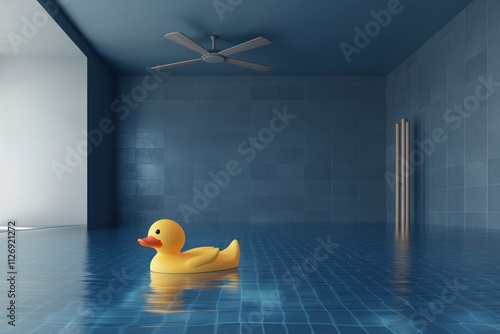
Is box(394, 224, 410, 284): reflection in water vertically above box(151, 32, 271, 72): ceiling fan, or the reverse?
box(151, 32, 271, 72): ceiling fan

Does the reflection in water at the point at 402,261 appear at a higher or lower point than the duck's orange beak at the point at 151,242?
lower

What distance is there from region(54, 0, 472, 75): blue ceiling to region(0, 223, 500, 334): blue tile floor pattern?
4.01 metres

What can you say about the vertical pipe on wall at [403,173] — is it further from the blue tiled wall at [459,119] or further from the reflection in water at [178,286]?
the reflection in water at [178,286]

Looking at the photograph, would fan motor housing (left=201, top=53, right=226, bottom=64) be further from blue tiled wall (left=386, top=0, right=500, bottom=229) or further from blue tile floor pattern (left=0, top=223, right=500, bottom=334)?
blue tile floor pattern (left=0, top=223, right=500, bottom=334)

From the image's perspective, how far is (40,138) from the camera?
301 inches

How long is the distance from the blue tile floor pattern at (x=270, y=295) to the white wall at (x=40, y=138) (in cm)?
448

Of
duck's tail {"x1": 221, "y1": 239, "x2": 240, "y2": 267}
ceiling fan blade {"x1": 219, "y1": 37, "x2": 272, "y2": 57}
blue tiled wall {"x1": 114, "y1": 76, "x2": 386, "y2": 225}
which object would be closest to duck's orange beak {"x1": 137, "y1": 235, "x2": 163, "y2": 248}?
duck's tail {"x1": 221, "y1": 239, "x2": 240, "y2": 267}

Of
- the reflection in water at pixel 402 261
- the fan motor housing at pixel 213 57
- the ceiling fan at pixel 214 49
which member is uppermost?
the ceiling fan at pixel 214 49

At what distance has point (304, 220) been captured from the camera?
989 centimetres

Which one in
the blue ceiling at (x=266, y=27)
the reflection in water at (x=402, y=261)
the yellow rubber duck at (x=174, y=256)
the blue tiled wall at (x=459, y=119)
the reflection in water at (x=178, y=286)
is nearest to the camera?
the reflection in water at (x=178, y=286)

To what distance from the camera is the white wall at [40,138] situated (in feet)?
24.8

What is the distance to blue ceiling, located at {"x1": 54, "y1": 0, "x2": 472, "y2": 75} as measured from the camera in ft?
21.1

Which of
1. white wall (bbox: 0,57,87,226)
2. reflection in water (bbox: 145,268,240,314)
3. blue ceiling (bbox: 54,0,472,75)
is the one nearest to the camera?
reflection in water (bbox: 145,268,240,314)

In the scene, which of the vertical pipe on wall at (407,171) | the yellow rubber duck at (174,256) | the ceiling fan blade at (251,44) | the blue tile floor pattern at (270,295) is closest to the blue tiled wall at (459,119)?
the vertical pipe on wall at (407,171)
